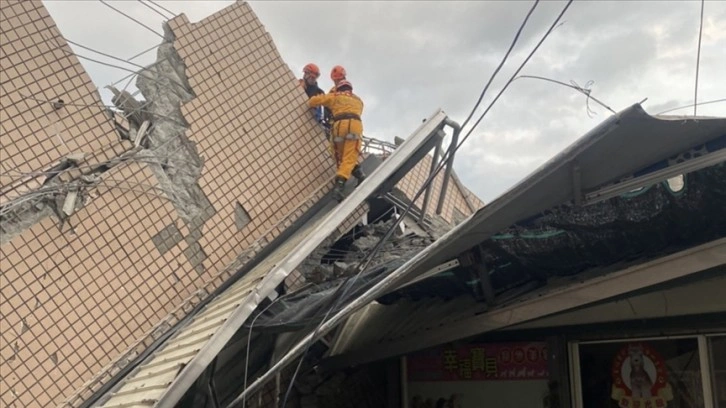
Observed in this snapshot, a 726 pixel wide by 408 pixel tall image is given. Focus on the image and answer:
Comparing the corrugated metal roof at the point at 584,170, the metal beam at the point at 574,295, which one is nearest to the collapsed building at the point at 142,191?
the metal beam at the point at 574,295

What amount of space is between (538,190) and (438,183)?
4841mm

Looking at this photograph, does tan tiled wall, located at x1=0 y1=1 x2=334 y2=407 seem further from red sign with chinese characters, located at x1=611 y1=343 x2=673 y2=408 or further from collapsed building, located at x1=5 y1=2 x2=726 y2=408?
red sign with chinese characters, located at x1=611 y1=343 x2=673 y2=408

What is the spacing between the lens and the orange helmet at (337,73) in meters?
7.51

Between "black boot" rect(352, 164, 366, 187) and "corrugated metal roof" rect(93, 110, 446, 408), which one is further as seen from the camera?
"black boot" rect(352, 164, 366, 187)

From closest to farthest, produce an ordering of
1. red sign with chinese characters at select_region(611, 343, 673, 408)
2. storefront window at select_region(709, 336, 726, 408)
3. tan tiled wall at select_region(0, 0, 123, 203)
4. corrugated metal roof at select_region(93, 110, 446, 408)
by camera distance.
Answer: corrugated metal roof at select_region(93, 110, 446, 408) → storefront window at select_region(709, 336, 726, 408) → red sign with chinese characters at select_region(611, 343, 673, 408) → tan tiled wall at select_region(0, 0, 123, 203)

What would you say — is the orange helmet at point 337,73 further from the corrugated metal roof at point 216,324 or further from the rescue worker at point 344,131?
the corrugated metal roof at point 216,324

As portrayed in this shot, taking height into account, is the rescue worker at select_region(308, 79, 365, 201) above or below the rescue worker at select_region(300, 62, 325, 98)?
below

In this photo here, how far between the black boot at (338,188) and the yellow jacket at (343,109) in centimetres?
45

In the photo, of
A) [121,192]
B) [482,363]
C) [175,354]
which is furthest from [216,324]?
[482,363]

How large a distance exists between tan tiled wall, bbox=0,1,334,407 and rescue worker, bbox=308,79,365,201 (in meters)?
0.30

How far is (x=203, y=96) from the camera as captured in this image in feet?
22.0

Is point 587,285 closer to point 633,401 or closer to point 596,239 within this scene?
point 596,239

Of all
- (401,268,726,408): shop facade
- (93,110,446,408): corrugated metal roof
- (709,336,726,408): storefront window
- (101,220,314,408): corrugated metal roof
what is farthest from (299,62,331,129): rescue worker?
(709,336,726,408): storefront window

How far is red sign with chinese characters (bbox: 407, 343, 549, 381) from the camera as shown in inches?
225
